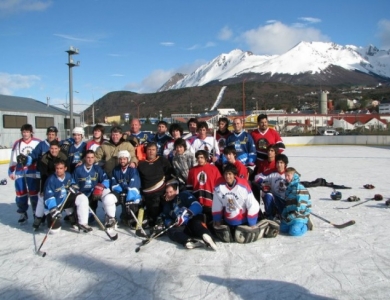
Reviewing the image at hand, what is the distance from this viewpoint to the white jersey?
5023mm

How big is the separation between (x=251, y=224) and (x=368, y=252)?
1.29 meters

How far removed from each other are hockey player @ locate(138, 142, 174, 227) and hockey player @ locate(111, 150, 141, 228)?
0.11 m

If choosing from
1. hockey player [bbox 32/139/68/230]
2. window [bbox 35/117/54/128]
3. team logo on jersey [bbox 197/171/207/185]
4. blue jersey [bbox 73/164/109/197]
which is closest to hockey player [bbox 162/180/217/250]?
team logo on jersey [bbox 197/171/207/185]

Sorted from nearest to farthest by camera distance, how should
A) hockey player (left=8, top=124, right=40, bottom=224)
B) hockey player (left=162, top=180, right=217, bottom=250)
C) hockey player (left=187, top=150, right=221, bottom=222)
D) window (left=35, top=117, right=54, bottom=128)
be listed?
hockey player (left=162, top=180, right=217, bottom=250)
hockey player (left=187, top=150, right=221, bottom=222)
hockey player (left=8, top=124, right=40, bottom=224)
window (left=35, top=117, right=54, bottom=128)

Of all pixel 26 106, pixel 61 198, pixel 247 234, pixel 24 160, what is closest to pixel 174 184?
pixel 247 234

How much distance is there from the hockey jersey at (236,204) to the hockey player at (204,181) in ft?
1.00

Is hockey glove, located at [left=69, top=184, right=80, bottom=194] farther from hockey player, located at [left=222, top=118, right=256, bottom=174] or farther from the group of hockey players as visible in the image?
hockey player, located at [left=222, top=118, right=256, bottom=174]

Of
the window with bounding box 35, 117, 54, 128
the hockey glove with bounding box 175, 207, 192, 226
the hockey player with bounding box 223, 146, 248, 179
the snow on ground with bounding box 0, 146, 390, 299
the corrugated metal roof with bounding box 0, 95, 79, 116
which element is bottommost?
the snow on ground with bounding box 0, 146, 390, 299

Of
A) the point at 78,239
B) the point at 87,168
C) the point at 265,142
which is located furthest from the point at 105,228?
the point at 265,142

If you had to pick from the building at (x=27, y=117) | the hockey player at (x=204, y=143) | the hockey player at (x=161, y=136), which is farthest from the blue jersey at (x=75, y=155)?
the building at (x=27, y=117)

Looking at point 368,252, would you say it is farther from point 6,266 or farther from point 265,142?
point 6,266

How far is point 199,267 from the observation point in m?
3.73

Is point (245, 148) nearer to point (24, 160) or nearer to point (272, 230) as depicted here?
point (272, 230)

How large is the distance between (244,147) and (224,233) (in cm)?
159
